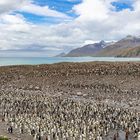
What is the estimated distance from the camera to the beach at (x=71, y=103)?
24.9 metres

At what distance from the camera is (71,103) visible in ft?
123

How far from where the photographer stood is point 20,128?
2530cm

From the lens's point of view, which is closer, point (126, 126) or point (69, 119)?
point (126, 126)

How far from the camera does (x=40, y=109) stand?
3453 cm

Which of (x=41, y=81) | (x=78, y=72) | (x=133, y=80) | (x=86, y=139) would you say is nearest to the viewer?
(x=86, y=139)

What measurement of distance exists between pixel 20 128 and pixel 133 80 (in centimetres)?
3030

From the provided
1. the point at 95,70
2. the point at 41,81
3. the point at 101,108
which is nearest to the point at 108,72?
the point at 95,70

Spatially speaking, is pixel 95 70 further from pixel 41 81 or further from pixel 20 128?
pixel 20 128

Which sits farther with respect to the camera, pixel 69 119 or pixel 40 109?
pixel 40 109

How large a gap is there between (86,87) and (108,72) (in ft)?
32.6

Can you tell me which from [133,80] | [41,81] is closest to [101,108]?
[133,80]

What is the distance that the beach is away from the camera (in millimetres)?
24938

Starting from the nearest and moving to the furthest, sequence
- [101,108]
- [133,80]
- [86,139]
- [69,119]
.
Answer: [86,139], [69,119], [101,108], [133,80]

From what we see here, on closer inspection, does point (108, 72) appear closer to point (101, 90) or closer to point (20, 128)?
Result: point (101, 90)
